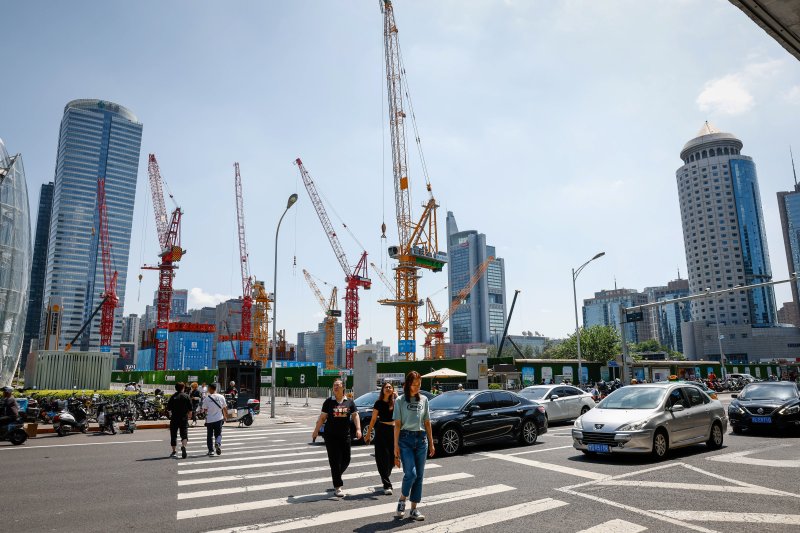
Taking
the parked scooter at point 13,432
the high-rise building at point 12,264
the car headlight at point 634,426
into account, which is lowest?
the parked scooter at point 13,432

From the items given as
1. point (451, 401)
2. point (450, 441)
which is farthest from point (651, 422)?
point (451, 401)

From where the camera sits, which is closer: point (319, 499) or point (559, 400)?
point (319, 499)

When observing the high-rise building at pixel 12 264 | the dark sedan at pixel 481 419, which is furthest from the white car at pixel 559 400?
the high-rise building at pixel 12 264

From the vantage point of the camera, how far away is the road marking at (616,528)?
571 centimetres

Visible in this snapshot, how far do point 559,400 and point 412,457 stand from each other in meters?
Result: 14.1

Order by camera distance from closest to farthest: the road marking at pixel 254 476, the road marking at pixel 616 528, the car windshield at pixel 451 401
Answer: the road marking at pixel 616 528
the road marking at pixel 254 476
the car windshield at pixel 451 401

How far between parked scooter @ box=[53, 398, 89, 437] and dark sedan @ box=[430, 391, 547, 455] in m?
12.2

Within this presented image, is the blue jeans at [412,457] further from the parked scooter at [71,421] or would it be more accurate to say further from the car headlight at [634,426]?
the parked scooter at [71,421]

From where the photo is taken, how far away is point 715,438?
39.0 feet

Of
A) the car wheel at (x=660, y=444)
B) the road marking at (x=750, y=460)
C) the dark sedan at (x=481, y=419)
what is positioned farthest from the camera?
the dark sedan at (x=481, y=419)

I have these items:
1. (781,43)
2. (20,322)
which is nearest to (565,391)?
(781,43)

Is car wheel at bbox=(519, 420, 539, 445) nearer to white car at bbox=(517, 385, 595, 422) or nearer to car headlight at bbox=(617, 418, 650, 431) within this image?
car headlight at bbox=(617, 418, 650, 431)

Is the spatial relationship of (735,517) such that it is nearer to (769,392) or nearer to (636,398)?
(636,398)

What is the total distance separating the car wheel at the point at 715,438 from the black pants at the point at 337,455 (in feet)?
29.1
